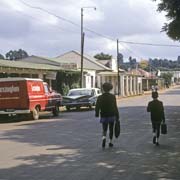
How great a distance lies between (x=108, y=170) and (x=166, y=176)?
48.8 inches

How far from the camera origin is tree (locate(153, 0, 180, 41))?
54.4ft

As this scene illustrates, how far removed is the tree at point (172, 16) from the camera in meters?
16.6

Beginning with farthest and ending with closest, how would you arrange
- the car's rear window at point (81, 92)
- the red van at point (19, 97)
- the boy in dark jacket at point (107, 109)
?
1. the car's rear window at point (81, 92)
2. the red van at point (19, 97)
3. the boy in dark jacket at point (107, 109)

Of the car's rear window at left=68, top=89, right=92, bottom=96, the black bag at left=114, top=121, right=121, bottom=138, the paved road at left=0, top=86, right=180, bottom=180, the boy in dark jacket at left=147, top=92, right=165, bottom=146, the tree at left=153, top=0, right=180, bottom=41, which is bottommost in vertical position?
the paved road at left=0, top=86, right=180, bottom=180

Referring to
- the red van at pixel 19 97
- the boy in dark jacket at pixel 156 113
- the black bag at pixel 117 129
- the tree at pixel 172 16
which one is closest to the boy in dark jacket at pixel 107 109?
the black bag at pixel 117 129

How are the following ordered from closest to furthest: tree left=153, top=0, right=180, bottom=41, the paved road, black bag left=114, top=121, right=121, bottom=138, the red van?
1. the paved road
2. black bag left=114, top=121, right=121, bottom=138
3. tree left=153, top=0, right=180, bottom=41
4. the red van

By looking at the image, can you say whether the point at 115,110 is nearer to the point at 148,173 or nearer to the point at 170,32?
the point at 148,173

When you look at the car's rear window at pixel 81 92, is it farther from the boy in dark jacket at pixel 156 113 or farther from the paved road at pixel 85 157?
the boy in dark jacket at pixel 156 113

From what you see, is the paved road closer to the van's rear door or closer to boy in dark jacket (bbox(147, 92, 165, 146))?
boy in dark jacket (bbox(147, 92, 165, 146))

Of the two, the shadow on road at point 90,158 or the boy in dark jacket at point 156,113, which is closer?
the shadow on road at point 90,158

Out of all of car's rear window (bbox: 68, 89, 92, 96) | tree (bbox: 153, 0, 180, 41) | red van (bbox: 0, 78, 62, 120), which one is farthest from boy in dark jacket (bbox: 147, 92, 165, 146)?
car's rear window (bbox: 68, 89, 92, 96)

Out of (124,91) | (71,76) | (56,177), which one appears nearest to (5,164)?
(56,177)

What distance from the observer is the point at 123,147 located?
1463 cm

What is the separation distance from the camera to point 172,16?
18.4m
